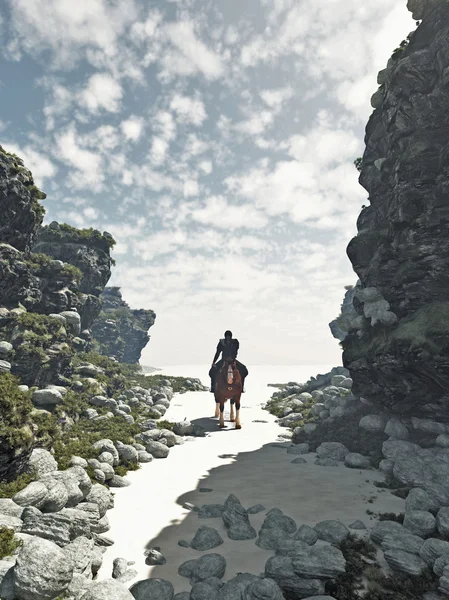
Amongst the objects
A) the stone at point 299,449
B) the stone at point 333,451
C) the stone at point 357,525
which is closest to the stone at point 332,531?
the stone at point 357,525

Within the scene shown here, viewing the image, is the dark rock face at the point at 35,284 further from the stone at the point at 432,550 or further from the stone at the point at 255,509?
the stone at the point at 432,550

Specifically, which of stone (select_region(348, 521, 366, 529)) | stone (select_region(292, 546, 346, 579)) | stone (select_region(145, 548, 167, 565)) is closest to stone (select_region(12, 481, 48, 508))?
stone (select_region(145, 548, 167, 565))

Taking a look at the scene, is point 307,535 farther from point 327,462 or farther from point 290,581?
point 327,462

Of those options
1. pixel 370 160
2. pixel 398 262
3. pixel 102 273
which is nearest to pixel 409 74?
pixel 370 160

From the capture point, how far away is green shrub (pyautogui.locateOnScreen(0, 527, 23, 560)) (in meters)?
6.68

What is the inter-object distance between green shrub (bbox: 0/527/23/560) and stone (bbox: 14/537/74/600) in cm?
101

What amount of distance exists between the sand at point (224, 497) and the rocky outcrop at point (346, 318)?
10343 mm

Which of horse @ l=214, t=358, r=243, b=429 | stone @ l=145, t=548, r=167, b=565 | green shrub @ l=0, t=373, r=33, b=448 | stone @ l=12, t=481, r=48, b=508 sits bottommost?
stone @ l=145, t=548, r=167, b=565

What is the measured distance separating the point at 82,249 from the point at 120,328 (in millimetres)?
48047

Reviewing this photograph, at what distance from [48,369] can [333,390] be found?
25.5 meters

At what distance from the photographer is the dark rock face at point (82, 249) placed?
55062 mm

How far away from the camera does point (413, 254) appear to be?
1898 centimetres

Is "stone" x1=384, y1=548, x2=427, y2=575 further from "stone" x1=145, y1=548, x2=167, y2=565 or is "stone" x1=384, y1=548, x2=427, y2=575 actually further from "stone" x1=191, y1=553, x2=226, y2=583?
"stone" x1=145, y1=548, x2=167, y2=565

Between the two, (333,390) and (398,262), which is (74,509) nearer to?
(398,262)
